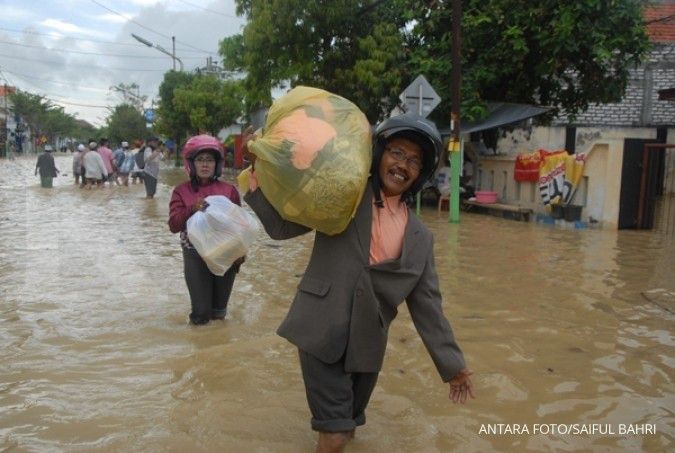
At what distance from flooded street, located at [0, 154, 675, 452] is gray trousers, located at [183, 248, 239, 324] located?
166mm

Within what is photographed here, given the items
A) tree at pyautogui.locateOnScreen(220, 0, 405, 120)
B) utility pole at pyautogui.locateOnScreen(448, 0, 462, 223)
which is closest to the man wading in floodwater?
utility pole at pyautogui.locateOnScreen(448, 0, 462, 223)

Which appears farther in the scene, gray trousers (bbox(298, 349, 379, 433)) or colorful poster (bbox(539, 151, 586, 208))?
A: colorful poster (bbox(539, 151, 586, 208))

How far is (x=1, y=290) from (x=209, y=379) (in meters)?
3.22

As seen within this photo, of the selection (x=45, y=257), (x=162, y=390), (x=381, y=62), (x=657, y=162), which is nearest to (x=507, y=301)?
(x=162, y=390)

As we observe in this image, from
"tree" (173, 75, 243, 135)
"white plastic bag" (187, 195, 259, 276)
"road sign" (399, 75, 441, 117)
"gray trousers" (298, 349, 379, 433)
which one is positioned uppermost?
"tree" (173, 75, 243, 135)

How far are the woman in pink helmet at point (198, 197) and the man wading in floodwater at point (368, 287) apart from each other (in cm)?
184

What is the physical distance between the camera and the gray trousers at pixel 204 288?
461 centimetres

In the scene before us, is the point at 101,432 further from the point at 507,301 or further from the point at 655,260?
the point at 655,260

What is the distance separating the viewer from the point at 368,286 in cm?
256

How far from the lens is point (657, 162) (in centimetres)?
1143

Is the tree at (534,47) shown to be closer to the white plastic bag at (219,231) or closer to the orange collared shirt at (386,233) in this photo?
the white plastic bag at (219,231)

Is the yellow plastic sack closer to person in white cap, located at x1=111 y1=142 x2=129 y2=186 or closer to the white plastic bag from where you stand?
the white plastic bag

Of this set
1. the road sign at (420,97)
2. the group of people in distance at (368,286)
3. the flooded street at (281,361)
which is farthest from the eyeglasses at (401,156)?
the road sign at (420,97)

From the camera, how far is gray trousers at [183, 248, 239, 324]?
15.1 feet
